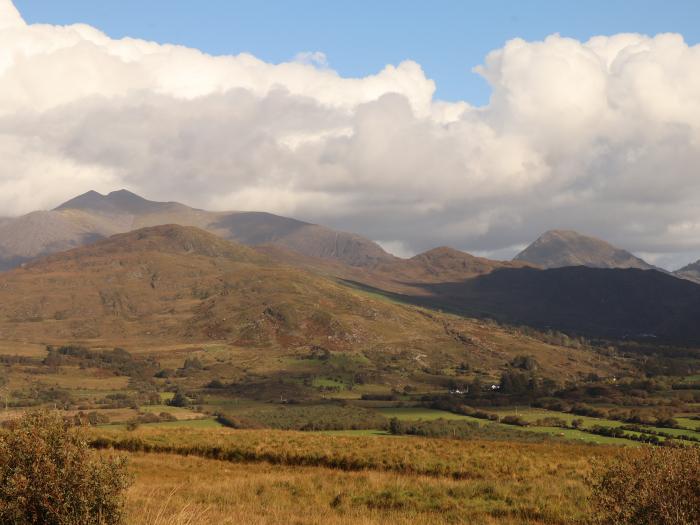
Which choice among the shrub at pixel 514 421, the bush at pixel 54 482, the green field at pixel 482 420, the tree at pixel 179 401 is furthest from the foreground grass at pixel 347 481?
the tree at pixel 179 401

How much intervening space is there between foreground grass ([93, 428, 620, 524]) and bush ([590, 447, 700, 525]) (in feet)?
7.95

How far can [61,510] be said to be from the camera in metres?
14.5

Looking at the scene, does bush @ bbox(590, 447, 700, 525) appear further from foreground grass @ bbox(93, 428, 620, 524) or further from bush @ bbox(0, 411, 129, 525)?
bush @ bbox(0, 411, 129, 525)

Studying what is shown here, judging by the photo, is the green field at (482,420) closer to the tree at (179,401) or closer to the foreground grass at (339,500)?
the tree at (179,401)

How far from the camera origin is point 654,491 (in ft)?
48.3

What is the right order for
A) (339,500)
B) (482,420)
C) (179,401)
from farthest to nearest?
1. (179,401)
2. (482,420)
3. (339,500)

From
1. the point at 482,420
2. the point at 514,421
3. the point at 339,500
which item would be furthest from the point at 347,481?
the point at 482,420

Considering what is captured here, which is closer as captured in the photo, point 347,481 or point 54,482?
point 54,482

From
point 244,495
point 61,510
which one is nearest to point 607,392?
point 244,495

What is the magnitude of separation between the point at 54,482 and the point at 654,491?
44.9ft

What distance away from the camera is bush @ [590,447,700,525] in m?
14.4

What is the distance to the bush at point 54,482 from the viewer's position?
A: 14.4m

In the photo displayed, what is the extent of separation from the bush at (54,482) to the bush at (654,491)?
38.5 feet

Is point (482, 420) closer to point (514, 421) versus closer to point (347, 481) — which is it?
point (514, 421)
